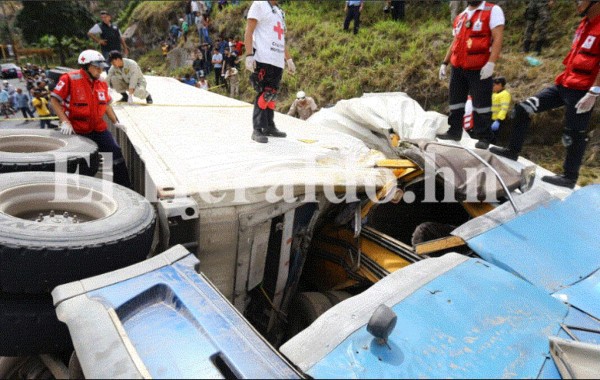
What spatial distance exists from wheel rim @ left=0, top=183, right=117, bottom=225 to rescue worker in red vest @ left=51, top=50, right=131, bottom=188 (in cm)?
126

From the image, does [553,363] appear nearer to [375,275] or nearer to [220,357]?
[220,357]

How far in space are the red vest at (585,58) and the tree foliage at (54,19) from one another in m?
38.1

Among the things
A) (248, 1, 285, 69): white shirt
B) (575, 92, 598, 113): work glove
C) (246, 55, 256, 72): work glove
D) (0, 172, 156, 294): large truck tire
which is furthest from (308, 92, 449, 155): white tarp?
(0, 172, 156, 294): large truck tire

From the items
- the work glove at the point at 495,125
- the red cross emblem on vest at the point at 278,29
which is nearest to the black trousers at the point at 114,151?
the red cross emblem on vest at the point at 278,29

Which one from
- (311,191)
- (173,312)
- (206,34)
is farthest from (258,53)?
(206,34)

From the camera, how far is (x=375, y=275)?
2520 millimetres

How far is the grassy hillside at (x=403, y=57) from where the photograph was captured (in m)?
6.43

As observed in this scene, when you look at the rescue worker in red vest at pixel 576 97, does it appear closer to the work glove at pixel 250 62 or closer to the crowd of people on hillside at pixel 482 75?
the crowd of people on hillside at pixel 482 75

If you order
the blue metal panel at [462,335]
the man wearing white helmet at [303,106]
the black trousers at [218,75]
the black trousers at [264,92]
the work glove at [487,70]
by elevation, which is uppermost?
the work glove at [487,70]

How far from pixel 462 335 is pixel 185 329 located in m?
0.94

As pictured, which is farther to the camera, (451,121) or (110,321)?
(451,121)

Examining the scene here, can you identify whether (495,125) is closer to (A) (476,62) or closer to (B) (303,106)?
(A) (476,62)

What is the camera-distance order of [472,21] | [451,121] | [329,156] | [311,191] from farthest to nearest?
[451,121] → [472,21] → [329,156] → [311,191]

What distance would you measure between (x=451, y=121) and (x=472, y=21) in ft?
3.16
